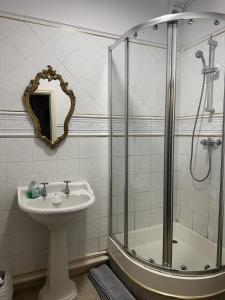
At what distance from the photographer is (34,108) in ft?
5.60

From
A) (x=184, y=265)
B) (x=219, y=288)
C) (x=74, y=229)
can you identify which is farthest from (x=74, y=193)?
(x=219, y=288)

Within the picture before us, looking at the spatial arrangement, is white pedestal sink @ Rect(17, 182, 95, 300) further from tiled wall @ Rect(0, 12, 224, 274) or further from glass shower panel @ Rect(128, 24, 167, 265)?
glass shower panel @ Rect(128, 24, 167, 265)

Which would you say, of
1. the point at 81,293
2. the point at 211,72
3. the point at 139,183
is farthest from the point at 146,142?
the point at 81,293

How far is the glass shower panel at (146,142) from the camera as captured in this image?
1.61m

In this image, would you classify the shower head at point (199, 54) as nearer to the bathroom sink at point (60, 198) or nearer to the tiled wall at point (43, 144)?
the tiled wall at point (43, 144)

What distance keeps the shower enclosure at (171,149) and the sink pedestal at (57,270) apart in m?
0.51

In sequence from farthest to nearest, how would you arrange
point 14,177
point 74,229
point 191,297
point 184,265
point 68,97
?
1. point 74,229
2. point 68,97
3. point 14,177
4. point 184,265
5. point 191,297

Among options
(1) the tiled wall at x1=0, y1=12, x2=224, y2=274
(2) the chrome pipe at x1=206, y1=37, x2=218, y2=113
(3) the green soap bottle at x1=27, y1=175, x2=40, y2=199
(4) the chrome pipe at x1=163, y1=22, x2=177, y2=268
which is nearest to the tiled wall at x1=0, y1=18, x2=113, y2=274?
(1) the tiled wall at x1=0, y1=12, x2=224, y2=274

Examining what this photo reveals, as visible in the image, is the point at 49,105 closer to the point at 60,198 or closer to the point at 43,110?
the point at 43,110

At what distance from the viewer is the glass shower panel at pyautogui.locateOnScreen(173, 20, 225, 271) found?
1.57 meters

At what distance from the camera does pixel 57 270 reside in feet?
5.32

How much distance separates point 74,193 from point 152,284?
2.90 ft

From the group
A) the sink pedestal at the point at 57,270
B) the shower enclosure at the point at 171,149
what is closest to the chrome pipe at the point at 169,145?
the shower enclosure at the point at 171,149

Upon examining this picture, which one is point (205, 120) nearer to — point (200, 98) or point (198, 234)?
point (200, 98)
